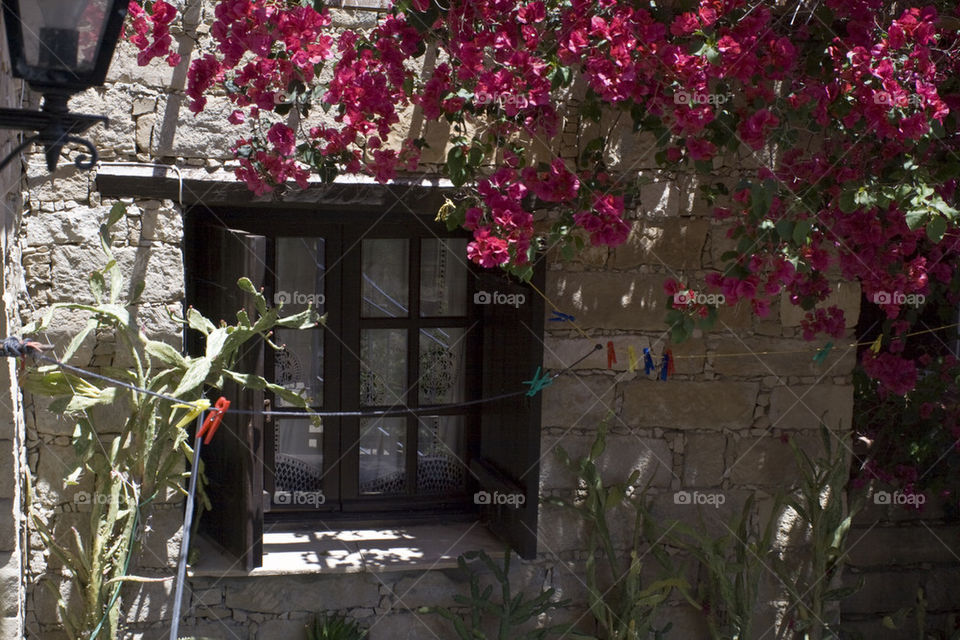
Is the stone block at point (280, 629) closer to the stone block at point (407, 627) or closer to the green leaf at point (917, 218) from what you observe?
the stone block at point (407, 627)

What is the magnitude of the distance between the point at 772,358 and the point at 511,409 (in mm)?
1080

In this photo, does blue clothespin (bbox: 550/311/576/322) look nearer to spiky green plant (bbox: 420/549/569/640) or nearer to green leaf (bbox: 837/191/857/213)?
spiky green plant (bbox: 420/549/569/640)

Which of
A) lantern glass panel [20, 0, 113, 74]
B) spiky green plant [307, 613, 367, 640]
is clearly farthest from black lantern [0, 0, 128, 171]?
spiky green plant [307, 613, 367, 640]

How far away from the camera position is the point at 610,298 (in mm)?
4375

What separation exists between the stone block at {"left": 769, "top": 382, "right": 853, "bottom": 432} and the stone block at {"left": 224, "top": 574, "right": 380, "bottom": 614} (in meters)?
1.75

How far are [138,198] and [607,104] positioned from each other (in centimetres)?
176

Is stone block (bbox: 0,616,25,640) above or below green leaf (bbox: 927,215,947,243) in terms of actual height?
below

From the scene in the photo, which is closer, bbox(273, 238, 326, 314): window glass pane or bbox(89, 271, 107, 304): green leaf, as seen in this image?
bbox(89, 271, 107, 304): green leaf

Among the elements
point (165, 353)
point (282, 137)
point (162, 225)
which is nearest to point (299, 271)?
point (162, 225)

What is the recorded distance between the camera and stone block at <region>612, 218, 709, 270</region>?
14.4 ft

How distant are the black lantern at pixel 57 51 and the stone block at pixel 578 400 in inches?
95.7

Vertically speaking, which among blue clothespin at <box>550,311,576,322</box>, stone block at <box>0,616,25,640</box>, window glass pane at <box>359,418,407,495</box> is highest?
blue clothespin at <box>550,311,576,322</box>

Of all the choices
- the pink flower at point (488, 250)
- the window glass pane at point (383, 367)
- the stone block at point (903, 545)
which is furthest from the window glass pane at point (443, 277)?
the stone block at point (903, 545)

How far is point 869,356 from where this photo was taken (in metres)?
4.50
